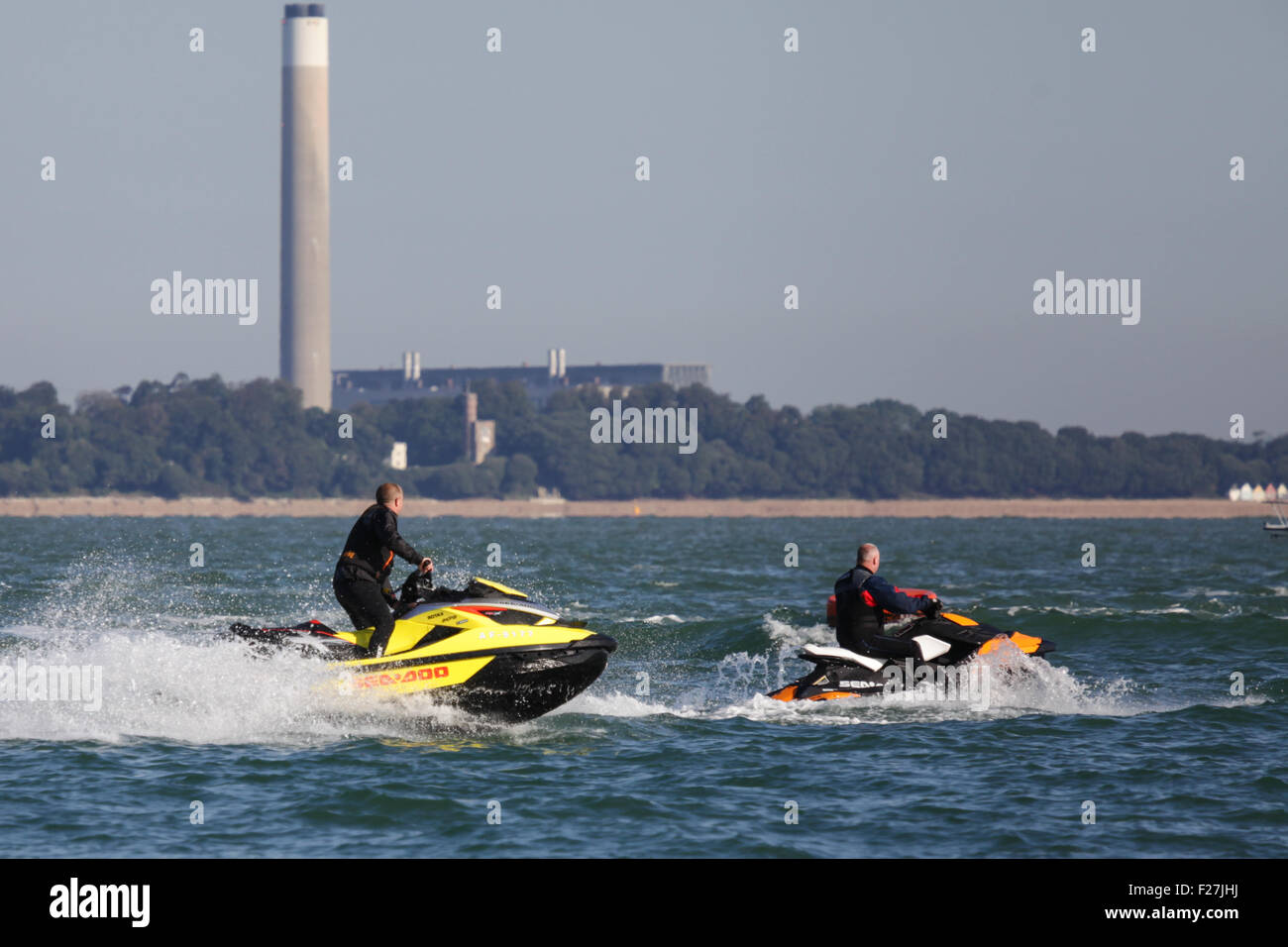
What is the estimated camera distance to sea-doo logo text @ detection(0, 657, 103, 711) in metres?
14.3

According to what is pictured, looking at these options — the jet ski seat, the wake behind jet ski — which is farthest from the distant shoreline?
the wake behind jet ski

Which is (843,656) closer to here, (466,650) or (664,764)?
(664,764)

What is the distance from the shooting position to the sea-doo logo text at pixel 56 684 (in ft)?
46.9

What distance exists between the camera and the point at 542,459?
19425cm

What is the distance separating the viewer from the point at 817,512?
187625mm

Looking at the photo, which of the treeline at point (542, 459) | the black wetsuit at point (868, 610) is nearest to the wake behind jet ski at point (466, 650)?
the black wetsuit at point (868, 610)

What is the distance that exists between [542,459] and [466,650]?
596 feet

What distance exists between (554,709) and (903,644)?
345 centimetres
